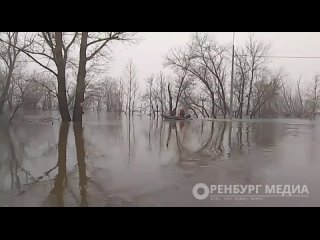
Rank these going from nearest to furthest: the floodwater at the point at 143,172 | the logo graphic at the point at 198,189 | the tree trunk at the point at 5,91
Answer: the floodwater at the point at 143,172, the logo graphic at the point at 198,189, the tree trunk at the point at 5,91

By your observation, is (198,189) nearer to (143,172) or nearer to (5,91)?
(143,172)

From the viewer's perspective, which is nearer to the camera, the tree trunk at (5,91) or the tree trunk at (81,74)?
the tree trunk at (81,74)

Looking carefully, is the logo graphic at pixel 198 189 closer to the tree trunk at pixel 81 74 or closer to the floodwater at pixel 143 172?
the floodwater at pixel 143 172

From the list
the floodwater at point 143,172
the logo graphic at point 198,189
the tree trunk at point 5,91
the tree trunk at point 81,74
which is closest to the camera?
the floodwater at point 143,172

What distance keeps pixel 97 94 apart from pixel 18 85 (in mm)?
9041

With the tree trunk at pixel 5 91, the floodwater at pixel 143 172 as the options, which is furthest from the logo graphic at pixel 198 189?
the tree trunk at pixel 5 91

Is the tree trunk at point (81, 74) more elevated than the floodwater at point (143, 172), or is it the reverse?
the tree trunk at point (81, 74)

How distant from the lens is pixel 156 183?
22.1 feet

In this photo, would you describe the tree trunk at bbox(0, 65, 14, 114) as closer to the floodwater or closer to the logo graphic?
the floodwater

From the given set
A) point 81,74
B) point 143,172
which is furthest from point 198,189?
point 81,74
